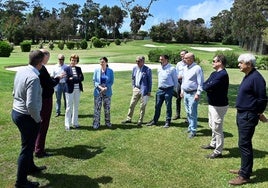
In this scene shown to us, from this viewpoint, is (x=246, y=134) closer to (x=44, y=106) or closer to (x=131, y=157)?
(x=131, y=157)

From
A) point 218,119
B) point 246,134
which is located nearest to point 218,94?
point 218,119

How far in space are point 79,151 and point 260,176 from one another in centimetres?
362

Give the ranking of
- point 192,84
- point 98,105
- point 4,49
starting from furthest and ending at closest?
1. point 4,49
2. point 98,105
3. point 192,84

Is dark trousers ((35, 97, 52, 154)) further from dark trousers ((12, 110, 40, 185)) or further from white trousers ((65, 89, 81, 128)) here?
white trousers ((65, 89, 81, 128))

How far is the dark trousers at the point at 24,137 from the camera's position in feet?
17.4

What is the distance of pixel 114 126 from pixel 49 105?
10.1ft

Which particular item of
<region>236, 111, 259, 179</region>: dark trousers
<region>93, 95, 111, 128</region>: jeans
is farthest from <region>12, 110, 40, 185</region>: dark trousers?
<region>93, 95, 111, 128</region>: jeans

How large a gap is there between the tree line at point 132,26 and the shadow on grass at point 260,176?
441 inches

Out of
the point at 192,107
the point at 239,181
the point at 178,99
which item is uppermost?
the point at 192,107

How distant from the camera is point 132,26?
281 ft

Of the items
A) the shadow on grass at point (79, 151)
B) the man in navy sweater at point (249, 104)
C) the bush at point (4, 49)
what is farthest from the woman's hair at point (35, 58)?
the bush at point (4, 49)

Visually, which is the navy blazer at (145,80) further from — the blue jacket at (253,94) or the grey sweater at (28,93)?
the grey sweater at (28,93)

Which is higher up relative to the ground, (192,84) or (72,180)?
(192,84)

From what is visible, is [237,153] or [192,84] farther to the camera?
[192,84]
